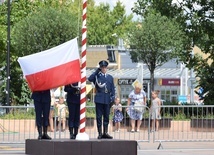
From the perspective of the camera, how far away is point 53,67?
1652cm

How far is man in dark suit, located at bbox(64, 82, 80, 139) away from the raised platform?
4.78 ft

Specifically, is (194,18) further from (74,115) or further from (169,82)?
(169,82)

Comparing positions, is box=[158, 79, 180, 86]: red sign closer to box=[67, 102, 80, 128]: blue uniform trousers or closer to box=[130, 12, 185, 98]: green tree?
box=[130, 12, 185, 98]: green tree

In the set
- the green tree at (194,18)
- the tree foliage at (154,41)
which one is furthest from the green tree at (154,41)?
the green tree at (194,18)

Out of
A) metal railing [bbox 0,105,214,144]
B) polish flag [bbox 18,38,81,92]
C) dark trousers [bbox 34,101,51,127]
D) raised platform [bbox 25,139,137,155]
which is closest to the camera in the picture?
raised platform [bbox 25,139,137,155]

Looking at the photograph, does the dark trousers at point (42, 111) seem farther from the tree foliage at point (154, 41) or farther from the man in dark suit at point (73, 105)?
the tree foliage at point (154, 41)

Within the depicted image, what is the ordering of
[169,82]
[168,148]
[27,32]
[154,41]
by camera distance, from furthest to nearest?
[169,82], [27,32], [154,41], [168,148]

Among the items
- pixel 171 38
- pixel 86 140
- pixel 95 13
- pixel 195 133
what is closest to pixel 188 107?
pixel 195 133

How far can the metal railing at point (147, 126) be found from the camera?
22094 mm

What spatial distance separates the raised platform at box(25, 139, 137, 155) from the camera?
1528 centimetres

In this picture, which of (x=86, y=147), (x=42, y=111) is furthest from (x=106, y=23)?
(x=86, y=147)

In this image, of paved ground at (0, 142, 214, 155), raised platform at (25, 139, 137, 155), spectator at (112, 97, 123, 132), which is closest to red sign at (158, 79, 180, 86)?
paved ground at (0, 142, 214, 155)

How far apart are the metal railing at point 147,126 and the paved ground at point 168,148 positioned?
22cm

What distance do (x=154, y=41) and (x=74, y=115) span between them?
31101 millimetres
